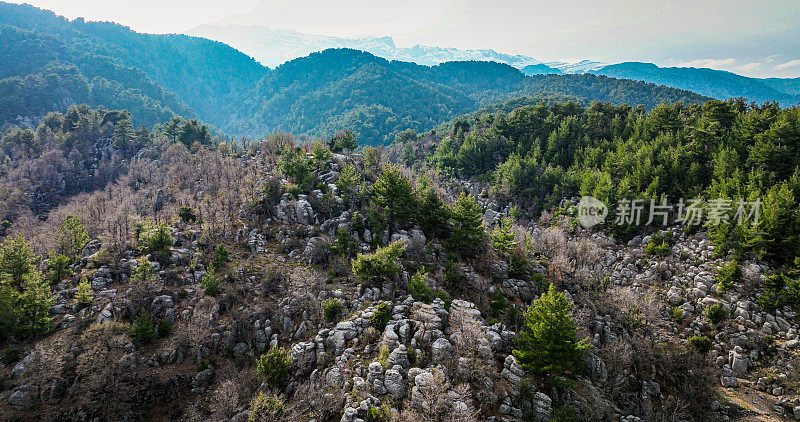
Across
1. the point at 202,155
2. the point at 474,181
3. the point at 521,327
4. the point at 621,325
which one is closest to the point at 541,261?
the point at 621,325

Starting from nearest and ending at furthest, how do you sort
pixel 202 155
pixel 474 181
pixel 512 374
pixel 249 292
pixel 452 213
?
pixel 512 374, pixel 249 292, pixel 452 213, pixel 202 155, pixel 474 181

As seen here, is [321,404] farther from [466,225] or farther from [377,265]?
[466,225]

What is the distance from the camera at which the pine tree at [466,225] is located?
44562mm

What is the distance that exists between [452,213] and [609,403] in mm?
25562

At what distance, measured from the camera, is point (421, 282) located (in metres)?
34.2

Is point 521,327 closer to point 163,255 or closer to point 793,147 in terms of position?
point 163,255

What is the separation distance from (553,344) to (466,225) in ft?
65.7

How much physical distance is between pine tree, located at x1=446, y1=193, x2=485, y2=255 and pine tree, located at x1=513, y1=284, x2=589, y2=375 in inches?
671

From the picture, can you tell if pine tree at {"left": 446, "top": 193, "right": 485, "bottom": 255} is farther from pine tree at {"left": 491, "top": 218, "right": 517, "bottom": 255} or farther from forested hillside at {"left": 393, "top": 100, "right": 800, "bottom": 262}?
forested hillside at {"left": 393, "top": 100, "right": 800, "bottom": 262}

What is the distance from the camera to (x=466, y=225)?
147ft

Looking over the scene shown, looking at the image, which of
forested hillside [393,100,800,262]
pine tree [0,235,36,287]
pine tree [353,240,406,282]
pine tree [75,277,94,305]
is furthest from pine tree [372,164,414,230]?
forested hillside [393,100,800,262]

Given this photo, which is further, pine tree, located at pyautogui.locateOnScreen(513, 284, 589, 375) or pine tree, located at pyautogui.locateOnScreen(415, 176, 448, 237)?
pine tree, located at pyautogui.locateOnScreen(415, 176, 448, 237)

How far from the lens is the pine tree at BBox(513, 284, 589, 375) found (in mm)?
26875

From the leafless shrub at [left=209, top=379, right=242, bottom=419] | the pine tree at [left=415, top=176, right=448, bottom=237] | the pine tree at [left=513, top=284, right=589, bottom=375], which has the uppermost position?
the pine tree at [left=415, top=176, right=448, bottom=237]
